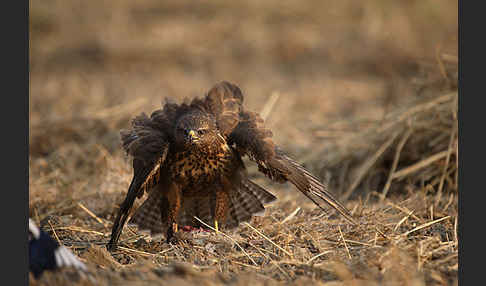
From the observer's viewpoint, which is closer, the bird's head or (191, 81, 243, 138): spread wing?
the bird's head

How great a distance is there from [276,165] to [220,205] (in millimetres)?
627

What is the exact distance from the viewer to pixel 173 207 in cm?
412

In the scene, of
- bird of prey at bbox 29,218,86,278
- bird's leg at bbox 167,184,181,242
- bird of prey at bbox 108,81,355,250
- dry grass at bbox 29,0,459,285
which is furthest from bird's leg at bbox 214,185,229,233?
bird of prey at bbox 29,218,86,278

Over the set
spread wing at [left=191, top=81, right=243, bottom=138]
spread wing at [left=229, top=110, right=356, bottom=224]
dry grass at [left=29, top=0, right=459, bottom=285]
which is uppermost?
spread wing at [left=191, top=81, right=243, bottom=138]

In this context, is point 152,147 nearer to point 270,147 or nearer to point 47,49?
point 270,147

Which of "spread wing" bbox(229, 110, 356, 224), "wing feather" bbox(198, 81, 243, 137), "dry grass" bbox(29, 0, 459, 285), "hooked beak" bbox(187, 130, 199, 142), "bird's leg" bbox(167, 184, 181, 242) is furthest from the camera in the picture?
"wing feather" bbox(198, 81, 243, 137)

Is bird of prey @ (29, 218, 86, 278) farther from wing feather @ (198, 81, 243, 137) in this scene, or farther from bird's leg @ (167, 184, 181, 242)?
wing feather @ (198, 81, 243, 137)

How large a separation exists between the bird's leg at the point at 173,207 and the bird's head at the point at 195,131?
1.12 feet

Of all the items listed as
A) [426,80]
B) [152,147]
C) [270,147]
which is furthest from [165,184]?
[426,80]

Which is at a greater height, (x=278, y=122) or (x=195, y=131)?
(x=195, y=131)

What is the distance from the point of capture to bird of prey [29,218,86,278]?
290 cm

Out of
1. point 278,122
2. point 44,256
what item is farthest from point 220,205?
point 278,122

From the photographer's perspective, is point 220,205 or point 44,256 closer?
point 44,256

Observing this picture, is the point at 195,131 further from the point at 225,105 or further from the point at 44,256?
the point at 44,256
